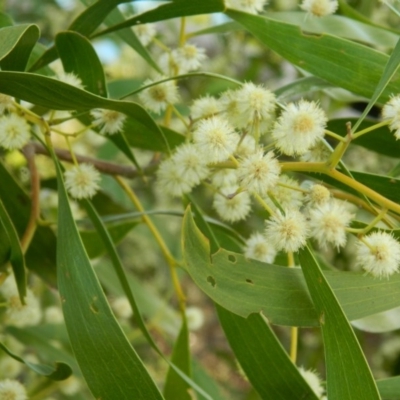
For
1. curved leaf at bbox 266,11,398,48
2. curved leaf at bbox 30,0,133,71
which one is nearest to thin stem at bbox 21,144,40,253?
curved leaf at bbox 30,0,133,71

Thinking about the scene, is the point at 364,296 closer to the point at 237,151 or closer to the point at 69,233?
the point at 237,151

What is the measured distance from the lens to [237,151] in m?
0.97

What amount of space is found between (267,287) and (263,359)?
145mm

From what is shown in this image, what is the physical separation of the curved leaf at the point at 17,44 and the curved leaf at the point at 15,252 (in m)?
0.20

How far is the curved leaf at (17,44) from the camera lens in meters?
0.83

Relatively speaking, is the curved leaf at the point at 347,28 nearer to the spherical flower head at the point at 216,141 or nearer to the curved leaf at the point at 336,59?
the curved leaf at the point at 336,59

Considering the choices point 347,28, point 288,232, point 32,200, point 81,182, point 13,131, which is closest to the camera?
point 288,232

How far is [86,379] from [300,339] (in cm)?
172

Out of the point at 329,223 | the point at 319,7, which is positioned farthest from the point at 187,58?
the point at 329,223

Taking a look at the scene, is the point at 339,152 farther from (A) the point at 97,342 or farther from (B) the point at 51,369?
(B) the point at 51,369

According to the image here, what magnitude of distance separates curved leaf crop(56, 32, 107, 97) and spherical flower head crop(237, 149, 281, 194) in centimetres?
31

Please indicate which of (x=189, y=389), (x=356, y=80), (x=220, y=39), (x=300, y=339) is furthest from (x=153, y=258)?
(x=356, y=80)

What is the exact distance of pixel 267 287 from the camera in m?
0.88

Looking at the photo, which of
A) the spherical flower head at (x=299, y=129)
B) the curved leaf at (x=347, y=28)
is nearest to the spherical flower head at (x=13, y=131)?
the spherical flower head at (x=299, y=129)
